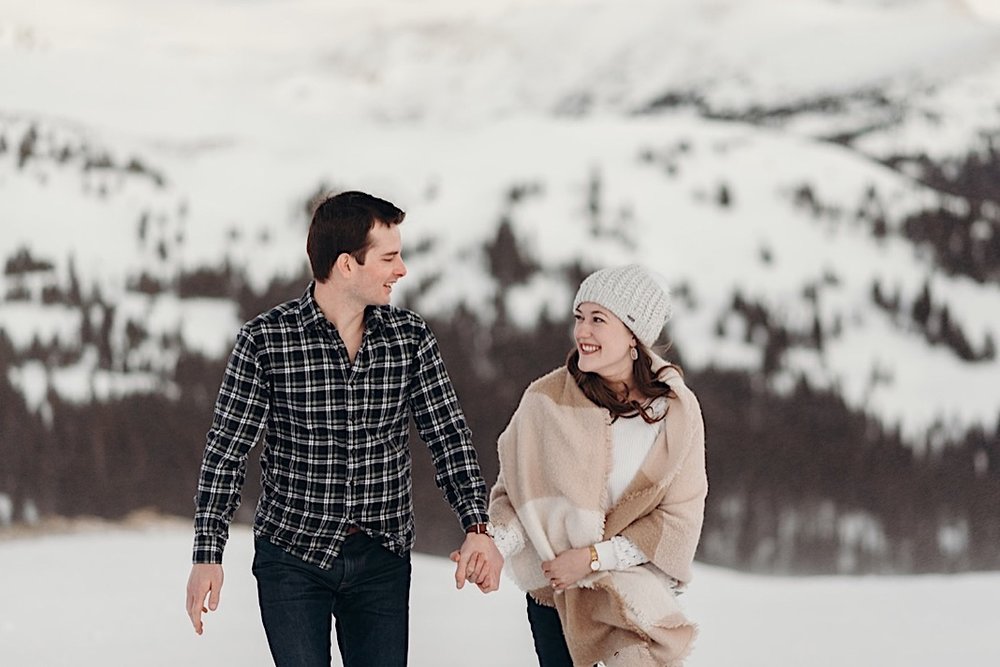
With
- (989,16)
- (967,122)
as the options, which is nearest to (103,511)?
(967,122)

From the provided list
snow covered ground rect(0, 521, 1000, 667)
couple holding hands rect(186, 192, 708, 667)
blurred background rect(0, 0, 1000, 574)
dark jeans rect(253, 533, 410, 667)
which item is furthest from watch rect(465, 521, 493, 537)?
blurred background rect(0, 0, 1000, 574)

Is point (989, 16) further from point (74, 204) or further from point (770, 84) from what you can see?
point (74, 204)

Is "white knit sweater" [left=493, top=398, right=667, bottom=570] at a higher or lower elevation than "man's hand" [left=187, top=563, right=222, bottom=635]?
higher

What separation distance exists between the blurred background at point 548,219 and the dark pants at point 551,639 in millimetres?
1616

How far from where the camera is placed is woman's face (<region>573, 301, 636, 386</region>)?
5.18 feet

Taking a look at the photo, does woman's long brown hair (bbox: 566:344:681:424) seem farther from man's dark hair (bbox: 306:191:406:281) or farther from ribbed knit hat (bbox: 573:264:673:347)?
man's dark hair (bbox: 306:191:406:281)

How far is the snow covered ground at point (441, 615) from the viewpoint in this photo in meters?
2.84

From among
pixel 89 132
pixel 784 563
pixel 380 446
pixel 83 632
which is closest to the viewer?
pixel 380 446

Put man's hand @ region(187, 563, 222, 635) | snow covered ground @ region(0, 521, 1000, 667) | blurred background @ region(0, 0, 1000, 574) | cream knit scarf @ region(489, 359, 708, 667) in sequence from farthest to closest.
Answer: blurred background @ region(0, 0, 1000, 574), snow covered ground @ region(0, 521, 1000, 667), cream knit scarf @ region(489, 359, 708, 667), man's hand @ region(187, 563, 222, 635)

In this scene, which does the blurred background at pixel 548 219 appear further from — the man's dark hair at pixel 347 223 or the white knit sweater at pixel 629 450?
the man's dark hair at pixel 347 223

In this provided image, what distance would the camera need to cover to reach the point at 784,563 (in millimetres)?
3230

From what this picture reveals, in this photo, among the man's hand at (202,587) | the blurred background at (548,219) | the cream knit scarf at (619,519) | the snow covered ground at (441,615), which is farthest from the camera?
the blurred background at (548,219)

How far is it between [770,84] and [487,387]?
1.26 m

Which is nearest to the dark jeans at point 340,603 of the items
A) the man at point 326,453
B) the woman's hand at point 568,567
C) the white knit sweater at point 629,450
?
the man at point 326,453
